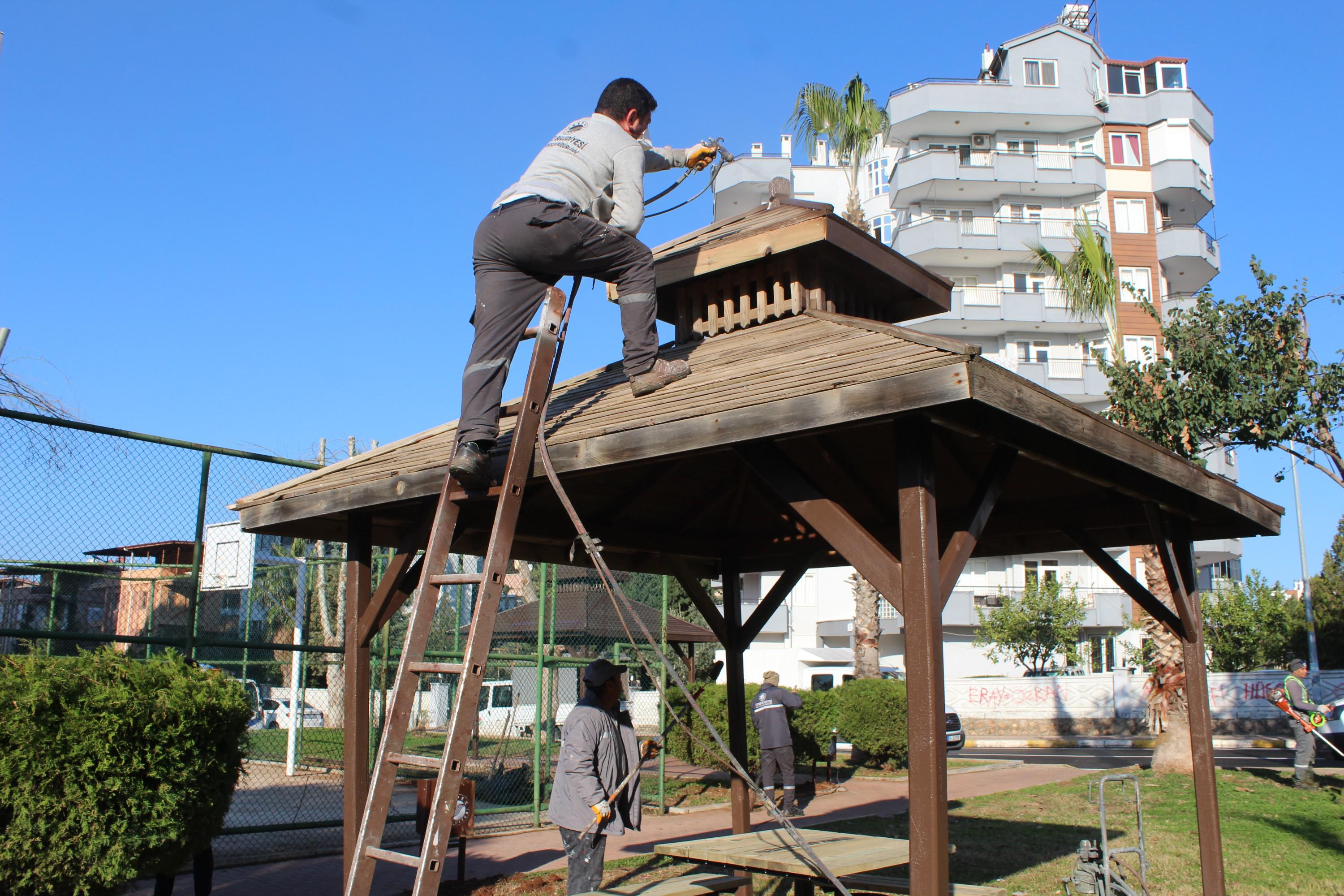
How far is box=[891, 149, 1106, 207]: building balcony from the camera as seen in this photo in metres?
46.2

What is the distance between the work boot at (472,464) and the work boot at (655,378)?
954 mm

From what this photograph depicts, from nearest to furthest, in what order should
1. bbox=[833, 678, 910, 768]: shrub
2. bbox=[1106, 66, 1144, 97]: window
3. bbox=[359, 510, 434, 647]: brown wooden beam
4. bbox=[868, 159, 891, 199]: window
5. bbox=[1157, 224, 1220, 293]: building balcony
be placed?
bbox=[359, 510, 434, 647]: brown wooden beam → bbox=[833, 678, 910, 768]: shrub → bbox=[1157, 224, 1220, 293]: building balcony → bbox=[1106, 66, 1144, 97]: window → bbox=[868, 159, 891, 199]: window

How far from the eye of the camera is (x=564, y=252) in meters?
5.53

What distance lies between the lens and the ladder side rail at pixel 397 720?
474cm

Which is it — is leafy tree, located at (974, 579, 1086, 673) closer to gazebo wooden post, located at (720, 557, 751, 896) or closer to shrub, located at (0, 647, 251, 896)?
gazebo wooden post, located at (720, 557, 751, 896)

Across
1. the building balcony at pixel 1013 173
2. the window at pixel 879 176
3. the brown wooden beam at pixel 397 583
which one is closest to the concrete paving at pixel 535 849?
the brown wooden beam at pixel 397 583

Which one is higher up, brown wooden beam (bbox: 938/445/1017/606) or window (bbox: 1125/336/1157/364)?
window (bbox: 1125/336/1157/364)

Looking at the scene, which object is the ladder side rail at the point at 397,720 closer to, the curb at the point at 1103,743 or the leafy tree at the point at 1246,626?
the curb at the point at 1103,743

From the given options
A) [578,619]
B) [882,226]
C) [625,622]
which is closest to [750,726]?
[578,619]

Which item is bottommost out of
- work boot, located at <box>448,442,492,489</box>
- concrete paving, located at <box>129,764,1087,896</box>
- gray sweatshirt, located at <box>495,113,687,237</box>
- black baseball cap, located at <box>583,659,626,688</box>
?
concrete paving, located at <box>129,764,1087,896</box>

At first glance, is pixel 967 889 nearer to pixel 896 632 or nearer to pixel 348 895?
pixel 348 895

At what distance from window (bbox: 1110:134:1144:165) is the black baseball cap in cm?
4951

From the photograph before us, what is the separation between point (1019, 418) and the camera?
4.51m

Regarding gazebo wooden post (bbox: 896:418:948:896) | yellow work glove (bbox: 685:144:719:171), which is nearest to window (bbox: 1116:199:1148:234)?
yellow work glove (bbox: 685:144:719:171)
